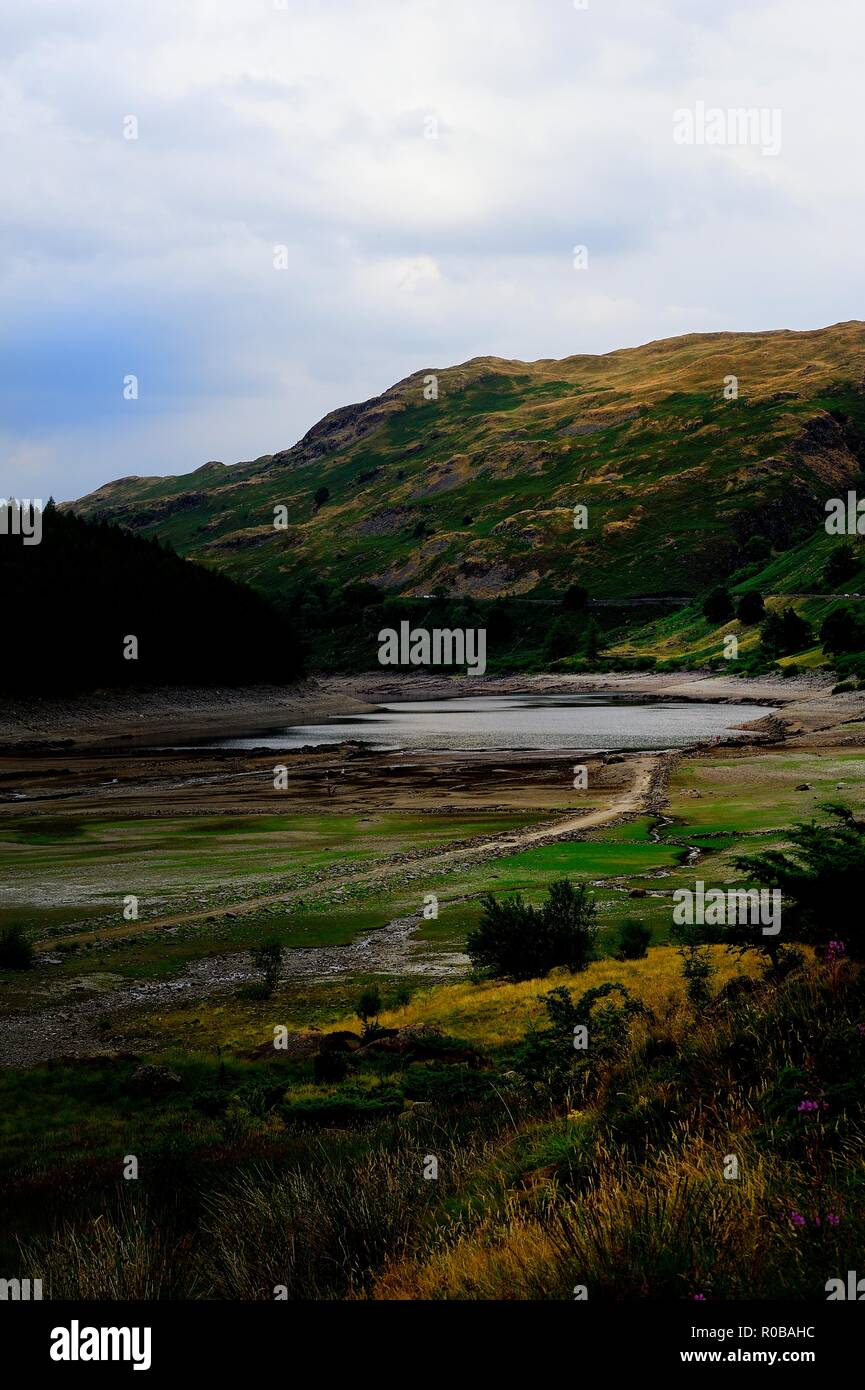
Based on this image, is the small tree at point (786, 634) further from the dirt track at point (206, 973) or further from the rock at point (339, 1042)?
the rock at point (339, 1042)

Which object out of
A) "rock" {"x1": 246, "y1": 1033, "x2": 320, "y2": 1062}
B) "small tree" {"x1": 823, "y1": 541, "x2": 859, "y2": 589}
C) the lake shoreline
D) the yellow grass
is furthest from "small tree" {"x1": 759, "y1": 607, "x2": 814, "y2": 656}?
"rock" {"x1": 246, "y1": 1033, "x2": 320, "y2": 1062}

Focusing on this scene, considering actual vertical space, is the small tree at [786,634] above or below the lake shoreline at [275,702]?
above

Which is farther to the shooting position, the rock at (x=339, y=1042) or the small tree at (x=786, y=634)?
the small tree at (x=786, y=634)

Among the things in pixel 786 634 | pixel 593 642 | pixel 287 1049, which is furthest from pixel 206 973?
pixel 593 642

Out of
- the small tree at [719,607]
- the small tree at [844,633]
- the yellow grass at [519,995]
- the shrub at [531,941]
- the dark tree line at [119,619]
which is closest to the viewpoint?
the yellow grass at [519,995]

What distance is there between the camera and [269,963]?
2311cm

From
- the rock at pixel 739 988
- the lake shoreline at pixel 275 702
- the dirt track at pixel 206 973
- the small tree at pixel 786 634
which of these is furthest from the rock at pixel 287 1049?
the small tree at pixel 786 634

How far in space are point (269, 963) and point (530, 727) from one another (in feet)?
255

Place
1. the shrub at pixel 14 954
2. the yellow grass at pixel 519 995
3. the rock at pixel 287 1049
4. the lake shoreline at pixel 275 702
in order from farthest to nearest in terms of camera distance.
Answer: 1. the lake shoreline at pixel 275 702
2. the shrub at pixel 14 954
3. the yellow grass at pixel 519 995
4. the rock at pixel 287 1049

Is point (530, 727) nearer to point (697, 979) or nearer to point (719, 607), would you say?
point (697, 979)

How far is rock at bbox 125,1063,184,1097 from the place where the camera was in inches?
639

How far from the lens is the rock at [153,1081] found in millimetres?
16234

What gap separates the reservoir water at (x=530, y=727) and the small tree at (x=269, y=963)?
56538 mm

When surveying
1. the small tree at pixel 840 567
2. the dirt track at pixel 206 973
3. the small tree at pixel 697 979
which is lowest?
the dirt track at pixel 206 973
